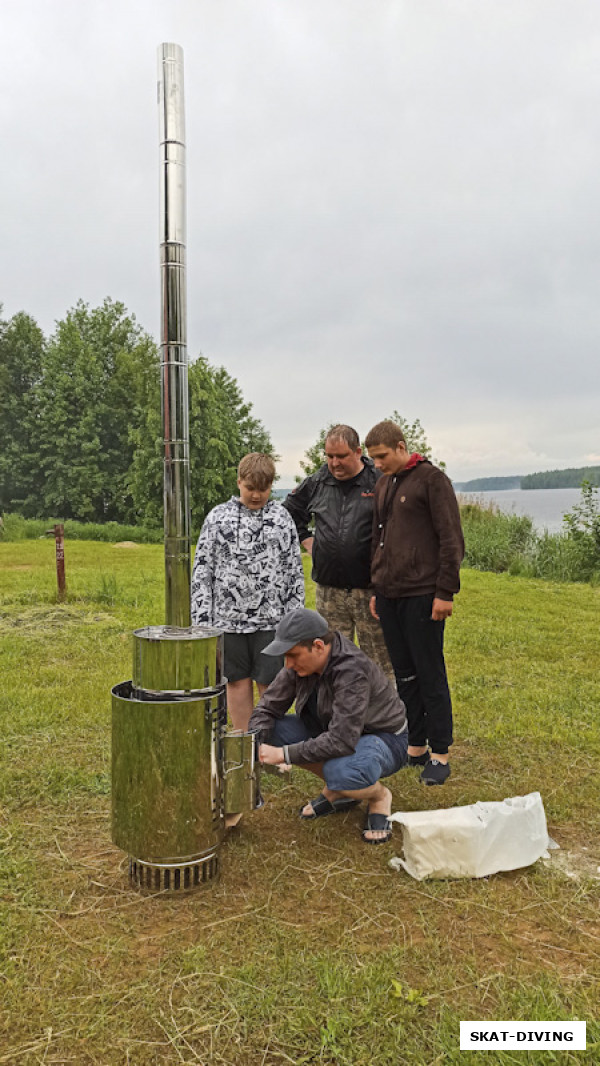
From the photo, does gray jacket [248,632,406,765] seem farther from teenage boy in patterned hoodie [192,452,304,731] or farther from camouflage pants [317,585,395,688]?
camouflage pants [317,585,395,688]

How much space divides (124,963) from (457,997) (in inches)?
44.0

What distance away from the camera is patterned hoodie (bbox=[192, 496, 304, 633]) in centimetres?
397

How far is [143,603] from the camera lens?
1054cm

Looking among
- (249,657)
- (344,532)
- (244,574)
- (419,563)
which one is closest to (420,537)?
(419,563)

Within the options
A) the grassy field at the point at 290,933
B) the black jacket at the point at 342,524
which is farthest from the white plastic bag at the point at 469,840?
the black jacket at the point at 342,524

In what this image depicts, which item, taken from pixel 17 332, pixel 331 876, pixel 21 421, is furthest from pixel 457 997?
pixel 17 332

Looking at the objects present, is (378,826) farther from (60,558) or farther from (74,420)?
(74,420)

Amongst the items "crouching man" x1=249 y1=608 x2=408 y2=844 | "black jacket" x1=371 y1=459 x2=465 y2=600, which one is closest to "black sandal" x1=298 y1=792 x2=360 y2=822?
"crouching man" x1=249 y1=608 x2=408 y2=844

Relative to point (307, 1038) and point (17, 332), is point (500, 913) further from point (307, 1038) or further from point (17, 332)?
point (17, 332)

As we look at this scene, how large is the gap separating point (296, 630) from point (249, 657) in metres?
0.88

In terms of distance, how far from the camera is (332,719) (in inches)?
133

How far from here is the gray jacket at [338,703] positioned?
11.0 ft

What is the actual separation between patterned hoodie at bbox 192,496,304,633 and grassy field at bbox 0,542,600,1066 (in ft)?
3.28

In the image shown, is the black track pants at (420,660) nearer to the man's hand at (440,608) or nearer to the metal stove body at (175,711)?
the man's hand at (440,608)
